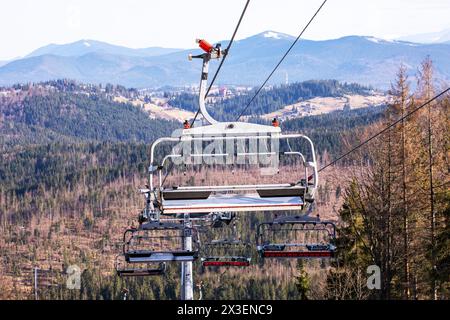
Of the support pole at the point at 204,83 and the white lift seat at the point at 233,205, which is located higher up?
the support pole at the point at 204,83

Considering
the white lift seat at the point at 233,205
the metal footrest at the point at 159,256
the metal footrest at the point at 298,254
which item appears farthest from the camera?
the metal footrest at the point at 298,254

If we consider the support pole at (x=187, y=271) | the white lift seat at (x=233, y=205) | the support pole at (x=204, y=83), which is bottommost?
the support pole at (x=187, y=271)

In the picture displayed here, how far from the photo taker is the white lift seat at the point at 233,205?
1370cm

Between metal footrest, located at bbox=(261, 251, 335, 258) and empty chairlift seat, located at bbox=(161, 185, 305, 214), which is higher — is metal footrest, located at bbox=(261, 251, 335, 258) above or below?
below

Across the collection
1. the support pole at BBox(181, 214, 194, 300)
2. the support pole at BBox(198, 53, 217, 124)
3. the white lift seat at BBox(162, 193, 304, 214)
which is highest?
the support pole at BBox(198, 53, 217, 124)

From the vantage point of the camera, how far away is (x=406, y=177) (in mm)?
32094

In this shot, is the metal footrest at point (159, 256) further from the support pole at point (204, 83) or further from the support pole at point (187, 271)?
the support pole at point (204, 83)

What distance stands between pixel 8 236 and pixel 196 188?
19509cm

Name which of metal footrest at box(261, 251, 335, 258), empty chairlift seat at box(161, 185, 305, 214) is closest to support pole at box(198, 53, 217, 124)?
empty chairlift seat at box(161, 185, 305, 214)

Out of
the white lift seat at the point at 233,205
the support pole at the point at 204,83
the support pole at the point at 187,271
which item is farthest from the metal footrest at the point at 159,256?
the support pole at the point at 204,83

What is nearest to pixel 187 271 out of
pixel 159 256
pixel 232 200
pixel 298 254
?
pixel 159 256

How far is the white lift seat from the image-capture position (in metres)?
13.7

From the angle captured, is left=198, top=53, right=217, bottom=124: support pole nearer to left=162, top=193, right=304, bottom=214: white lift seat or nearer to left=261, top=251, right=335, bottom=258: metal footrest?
left=162, top=193, right=304, bottom=214: white lift seat
